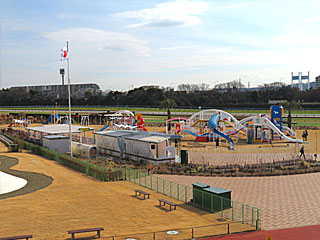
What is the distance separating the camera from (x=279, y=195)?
21547 millimetres

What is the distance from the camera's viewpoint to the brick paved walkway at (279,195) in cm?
1739

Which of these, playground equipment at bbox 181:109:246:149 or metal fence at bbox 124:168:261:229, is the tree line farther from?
metal fence at bbox 124:168:261:229

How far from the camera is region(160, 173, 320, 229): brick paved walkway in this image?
57.1 feet

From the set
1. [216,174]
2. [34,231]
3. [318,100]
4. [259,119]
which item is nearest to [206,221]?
[34,231]

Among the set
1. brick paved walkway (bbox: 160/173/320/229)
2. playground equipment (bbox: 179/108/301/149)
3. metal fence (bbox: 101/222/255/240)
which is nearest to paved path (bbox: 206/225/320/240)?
metal fence (bbox: 101/222/255/240)

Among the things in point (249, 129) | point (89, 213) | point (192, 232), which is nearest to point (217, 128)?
point (249, 129)

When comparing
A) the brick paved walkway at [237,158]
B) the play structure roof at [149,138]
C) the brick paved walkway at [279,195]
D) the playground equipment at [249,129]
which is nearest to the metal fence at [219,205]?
the brick paved walkway at [279,195]

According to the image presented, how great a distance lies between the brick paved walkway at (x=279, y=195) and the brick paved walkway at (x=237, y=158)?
209 inches

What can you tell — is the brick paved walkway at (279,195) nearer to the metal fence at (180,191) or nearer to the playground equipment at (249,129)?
the metal fence at (180,191)

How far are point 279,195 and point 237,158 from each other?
12.3 metres

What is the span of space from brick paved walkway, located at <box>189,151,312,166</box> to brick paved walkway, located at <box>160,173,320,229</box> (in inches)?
209

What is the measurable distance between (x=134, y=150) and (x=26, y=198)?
46.1 ft

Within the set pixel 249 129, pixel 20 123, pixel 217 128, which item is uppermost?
pixel 217 128

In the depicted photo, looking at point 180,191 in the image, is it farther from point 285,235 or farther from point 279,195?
point 285,235
